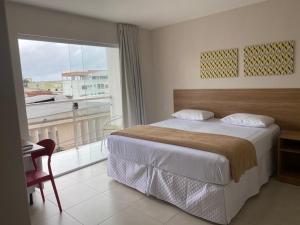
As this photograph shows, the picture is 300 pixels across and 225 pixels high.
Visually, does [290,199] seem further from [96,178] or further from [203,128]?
[96,178]

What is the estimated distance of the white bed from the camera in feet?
7.00

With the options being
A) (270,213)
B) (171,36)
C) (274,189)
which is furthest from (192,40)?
(270,213)

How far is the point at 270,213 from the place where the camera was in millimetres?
2289

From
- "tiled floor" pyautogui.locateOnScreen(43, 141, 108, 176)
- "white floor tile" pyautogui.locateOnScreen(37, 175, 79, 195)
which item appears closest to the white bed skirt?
"white floor tile" pyautogui.locateOnScreen(37, 175, 79, 195)

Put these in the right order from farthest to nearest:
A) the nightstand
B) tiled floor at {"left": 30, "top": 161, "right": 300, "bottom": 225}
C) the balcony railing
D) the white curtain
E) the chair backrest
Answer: the white curtain
the balcony railing
the nightstand
the chair backrest
tiled floor at {"left": 30, "top": 161, "right": 300, "bottom": 225}

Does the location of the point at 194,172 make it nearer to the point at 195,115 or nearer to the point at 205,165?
the point at 205,165

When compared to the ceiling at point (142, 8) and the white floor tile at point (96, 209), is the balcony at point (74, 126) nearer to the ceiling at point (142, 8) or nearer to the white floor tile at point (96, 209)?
the white floor tile at point (96, 209)

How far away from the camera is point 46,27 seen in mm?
3209

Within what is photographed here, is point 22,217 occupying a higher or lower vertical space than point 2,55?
lower

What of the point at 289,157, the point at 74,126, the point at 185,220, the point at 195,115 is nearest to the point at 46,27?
the point at 74,126

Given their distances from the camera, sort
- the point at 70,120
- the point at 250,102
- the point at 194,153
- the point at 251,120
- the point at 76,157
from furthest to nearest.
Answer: the point at 76,157 < the point at 70,120 < the point at 250,102 < the point at 251,120 < the point at 194,153

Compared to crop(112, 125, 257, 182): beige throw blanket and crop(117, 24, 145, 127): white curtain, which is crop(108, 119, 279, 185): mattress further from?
crop(117, 24, 145, 127): white curtain

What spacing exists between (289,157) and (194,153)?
1.80 m

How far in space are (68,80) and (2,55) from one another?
2736 mm
